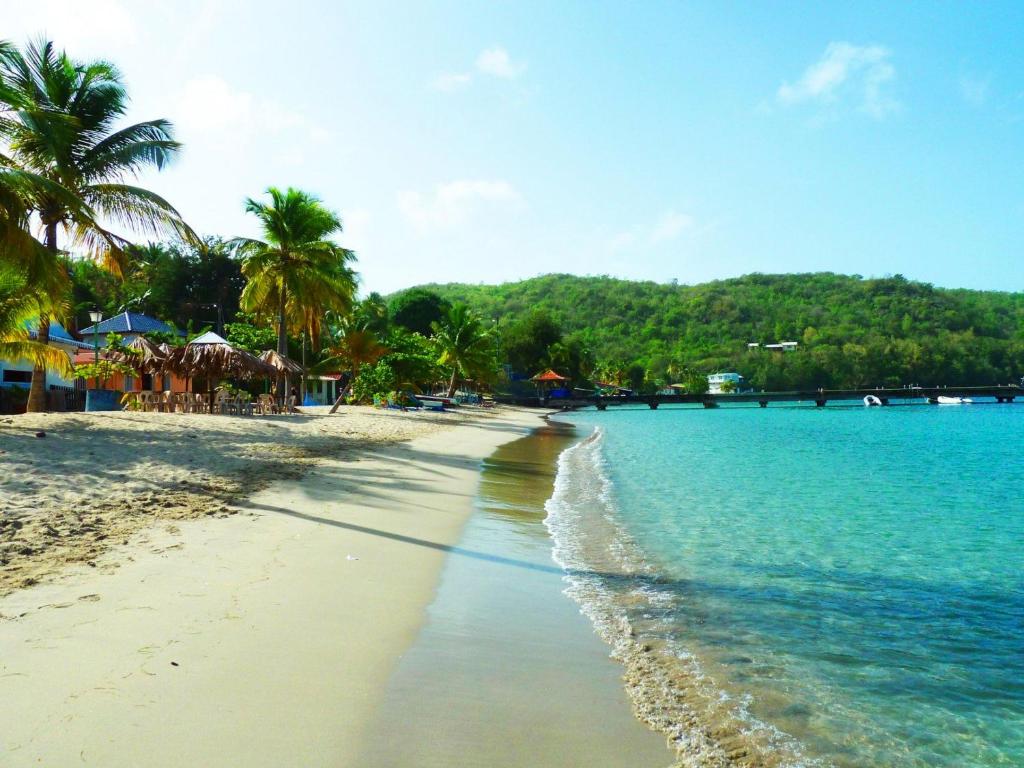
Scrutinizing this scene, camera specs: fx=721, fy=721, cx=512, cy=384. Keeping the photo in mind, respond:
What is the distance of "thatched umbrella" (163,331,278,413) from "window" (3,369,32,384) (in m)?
5.35

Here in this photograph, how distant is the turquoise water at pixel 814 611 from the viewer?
3.91 m

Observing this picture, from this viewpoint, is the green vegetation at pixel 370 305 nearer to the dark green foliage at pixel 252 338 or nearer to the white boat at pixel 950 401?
the dark green foliage at pixel 252 338

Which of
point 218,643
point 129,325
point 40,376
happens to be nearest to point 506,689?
point 218,643

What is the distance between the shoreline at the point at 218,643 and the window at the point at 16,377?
800 inches

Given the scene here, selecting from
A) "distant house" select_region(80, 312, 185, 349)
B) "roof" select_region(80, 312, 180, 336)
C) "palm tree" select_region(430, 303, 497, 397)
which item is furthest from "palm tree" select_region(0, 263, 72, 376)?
"palm tree" select_region(430, 303, 497, 397)

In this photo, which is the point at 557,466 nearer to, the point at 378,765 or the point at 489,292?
the point at 378,765

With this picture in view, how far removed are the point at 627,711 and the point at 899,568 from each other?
521 centimetres

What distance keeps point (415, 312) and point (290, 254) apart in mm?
51706

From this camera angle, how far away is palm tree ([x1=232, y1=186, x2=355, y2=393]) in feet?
88.3

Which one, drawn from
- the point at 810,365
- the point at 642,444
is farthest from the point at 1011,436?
the point at 810,365

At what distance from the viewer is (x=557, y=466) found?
1791 cm

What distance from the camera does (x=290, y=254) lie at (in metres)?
27.3

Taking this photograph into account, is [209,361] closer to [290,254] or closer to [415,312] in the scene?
[290,254]

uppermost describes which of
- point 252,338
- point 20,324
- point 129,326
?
point 129,326
